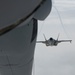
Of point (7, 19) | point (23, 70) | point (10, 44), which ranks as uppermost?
point (7, 19)

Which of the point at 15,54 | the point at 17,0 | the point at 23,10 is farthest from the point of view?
the point at 15,54

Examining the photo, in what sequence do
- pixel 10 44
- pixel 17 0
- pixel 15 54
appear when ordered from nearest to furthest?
1. pixel 17 0
2. pixel 10 44
3. pixel 15 54

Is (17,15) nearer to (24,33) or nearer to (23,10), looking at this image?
(23,10)

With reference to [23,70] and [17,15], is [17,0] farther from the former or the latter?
[23,70]

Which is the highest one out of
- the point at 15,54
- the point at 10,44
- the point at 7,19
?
the point at 7,19

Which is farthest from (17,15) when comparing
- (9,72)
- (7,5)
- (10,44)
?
(9,72)

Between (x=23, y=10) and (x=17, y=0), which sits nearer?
(x=17, y=0)

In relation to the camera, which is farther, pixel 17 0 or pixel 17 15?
pixel 17 15

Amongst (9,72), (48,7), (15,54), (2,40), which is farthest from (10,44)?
(9,72)

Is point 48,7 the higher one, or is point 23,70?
point 48,7
